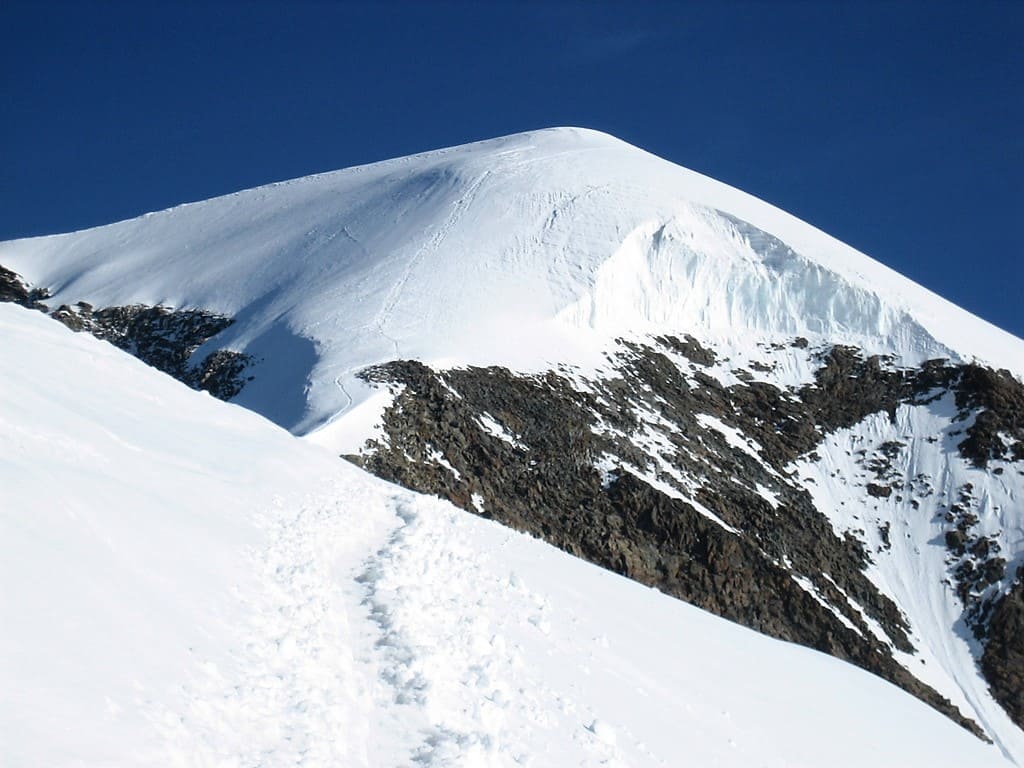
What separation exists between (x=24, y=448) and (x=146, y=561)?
171 cm

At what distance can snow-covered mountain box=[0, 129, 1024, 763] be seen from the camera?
31.3m

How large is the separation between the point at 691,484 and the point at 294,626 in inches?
1008

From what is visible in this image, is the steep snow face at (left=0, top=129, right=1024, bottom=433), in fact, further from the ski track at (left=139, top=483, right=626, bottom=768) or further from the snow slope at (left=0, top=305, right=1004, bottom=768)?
the ski track at (left=139, top=483, right=626, bottom=768)

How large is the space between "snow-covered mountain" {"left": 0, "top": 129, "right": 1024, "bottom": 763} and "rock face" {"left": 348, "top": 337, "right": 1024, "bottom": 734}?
0.10m

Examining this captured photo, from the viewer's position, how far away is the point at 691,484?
3472cm

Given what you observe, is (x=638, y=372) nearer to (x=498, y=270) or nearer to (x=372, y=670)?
(x=498, y=270)

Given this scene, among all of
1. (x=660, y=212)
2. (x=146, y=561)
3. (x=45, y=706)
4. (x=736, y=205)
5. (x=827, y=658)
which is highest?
(x=736, y=205)

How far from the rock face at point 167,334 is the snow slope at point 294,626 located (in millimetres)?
23357

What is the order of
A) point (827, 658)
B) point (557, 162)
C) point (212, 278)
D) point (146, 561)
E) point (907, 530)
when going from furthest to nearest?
point (557, 162) < point (212, 278) < point (907, 530) < point (827, 658) < point (146, 561)

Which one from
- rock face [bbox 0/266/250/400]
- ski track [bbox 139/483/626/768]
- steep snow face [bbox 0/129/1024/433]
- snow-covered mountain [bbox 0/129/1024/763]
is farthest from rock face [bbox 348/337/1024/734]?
ski track [bbox 139/483/626/768]

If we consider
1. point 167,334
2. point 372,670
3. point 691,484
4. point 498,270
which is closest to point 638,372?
point 691,484

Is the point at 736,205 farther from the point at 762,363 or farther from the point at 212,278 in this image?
the point at 212,278

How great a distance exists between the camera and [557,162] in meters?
63.5

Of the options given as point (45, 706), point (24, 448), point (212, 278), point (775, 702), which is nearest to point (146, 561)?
point (24, 448)
